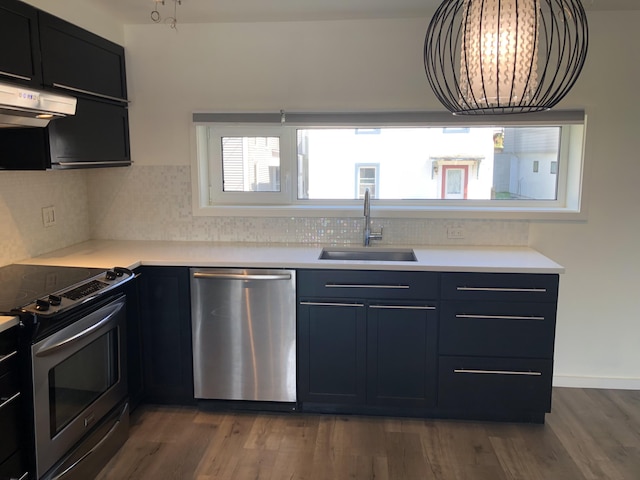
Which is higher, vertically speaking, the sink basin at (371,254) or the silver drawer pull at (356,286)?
the sink basin at (371,254)

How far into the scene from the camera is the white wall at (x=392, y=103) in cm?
318

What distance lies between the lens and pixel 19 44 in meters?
2.38

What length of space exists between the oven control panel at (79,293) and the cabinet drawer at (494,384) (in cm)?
176

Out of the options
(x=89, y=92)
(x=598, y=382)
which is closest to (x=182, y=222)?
(x=89, y=92)

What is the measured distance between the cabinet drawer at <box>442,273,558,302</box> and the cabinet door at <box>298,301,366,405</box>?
51 centimetres

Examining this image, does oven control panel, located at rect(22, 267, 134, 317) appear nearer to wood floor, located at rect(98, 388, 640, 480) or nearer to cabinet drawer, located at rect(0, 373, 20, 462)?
cabinet drawer, located at rect(0, 373, 20, 462)

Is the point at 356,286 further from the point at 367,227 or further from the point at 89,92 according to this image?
the point at 89,92

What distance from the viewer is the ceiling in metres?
2.91

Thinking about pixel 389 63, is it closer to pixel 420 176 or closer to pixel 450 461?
pixel 420 176

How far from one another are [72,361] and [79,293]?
296mm

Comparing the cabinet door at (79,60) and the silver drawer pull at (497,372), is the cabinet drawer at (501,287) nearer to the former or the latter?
the silver drawer pull at (497,372)

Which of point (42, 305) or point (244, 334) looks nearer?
point (42, 305)

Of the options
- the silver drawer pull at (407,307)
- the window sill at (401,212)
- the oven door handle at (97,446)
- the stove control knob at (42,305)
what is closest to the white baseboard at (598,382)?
the window sill at (401,212)

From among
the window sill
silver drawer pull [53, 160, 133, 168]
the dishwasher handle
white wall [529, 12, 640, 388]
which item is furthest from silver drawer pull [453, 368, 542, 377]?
silver drawer pull [53, 160, 133, 168]
